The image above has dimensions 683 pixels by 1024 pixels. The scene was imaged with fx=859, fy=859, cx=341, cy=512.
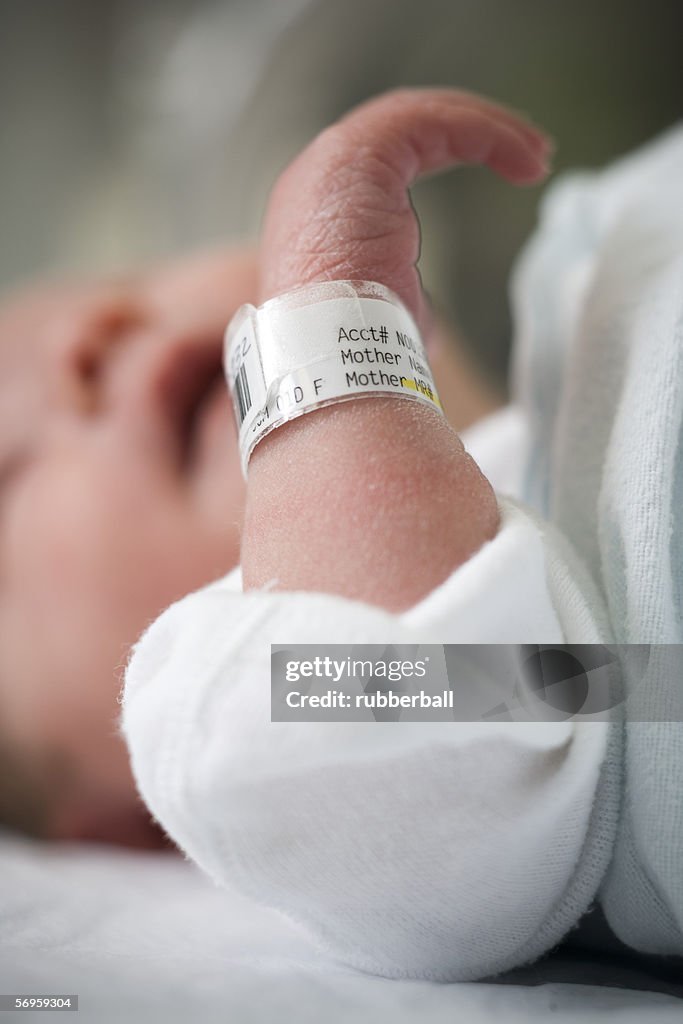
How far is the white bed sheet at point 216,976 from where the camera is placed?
1.19 ft

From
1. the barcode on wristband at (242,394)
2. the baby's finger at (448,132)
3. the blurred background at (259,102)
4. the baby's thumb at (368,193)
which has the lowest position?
the barcode on wristband at (242,394)

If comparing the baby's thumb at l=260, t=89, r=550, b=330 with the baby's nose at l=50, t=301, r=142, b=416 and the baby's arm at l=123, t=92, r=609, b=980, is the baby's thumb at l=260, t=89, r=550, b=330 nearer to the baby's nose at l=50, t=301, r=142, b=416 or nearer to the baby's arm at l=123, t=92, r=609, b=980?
the baby's arm at l=123, t=92, r=609, b=980

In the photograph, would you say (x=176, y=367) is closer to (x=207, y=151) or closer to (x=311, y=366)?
(x=311, y=366)

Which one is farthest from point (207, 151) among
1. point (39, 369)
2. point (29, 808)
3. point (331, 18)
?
point (29, 808)

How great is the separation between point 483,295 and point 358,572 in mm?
1033

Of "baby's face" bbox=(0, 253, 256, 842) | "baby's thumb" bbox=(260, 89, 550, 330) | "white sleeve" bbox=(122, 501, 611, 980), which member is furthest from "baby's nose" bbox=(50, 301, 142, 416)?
"white sleeve" bbox=(122, 501, 611, 980)

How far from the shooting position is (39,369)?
2.64 ft

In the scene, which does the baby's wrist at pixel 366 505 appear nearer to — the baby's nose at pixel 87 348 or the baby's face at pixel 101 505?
the baby's face at pixel 101 505

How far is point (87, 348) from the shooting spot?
0.79 meters

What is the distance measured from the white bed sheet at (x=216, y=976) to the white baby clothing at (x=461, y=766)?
2 centimetres

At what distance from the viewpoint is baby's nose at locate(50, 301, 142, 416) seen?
29.9 inches

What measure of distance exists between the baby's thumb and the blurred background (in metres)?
0.69

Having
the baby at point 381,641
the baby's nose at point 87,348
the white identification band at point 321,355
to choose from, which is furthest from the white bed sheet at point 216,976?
the baby's nose at point 87,348

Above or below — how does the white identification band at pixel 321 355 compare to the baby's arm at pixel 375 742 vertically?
above
